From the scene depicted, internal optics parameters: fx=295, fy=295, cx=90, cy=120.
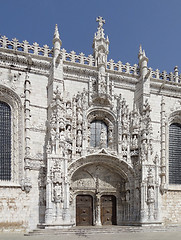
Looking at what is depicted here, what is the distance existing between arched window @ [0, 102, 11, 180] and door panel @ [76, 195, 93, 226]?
4523 millimetres

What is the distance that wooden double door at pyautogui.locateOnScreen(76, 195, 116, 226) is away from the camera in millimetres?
17750

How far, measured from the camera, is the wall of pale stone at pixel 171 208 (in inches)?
747

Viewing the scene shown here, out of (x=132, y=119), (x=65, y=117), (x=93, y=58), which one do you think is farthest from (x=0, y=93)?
(x=132, y=119)

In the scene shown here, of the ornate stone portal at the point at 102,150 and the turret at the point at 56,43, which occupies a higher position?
the turret at the point at 56,43

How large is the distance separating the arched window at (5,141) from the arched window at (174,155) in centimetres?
→ 1091

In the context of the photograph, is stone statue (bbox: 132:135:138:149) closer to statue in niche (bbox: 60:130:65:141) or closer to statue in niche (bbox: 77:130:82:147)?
statue in niche (bbox: 77:130:82:147)

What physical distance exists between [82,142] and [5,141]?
447 cm

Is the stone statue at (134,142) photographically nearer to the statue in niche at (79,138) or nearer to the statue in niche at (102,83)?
the statue in niche at (79,138)

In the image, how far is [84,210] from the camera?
58.7ft

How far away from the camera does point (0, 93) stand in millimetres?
16984

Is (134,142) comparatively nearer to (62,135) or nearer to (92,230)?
(62,135)

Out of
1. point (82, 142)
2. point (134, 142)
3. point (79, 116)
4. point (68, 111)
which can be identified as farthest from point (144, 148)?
point (68, 111)

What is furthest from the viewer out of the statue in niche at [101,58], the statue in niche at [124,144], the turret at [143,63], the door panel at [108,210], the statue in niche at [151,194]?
the turret at [143,63]

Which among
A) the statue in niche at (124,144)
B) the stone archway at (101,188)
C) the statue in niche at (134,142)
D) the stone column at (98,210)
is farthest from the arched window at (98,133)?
the stone column at (98,210)
